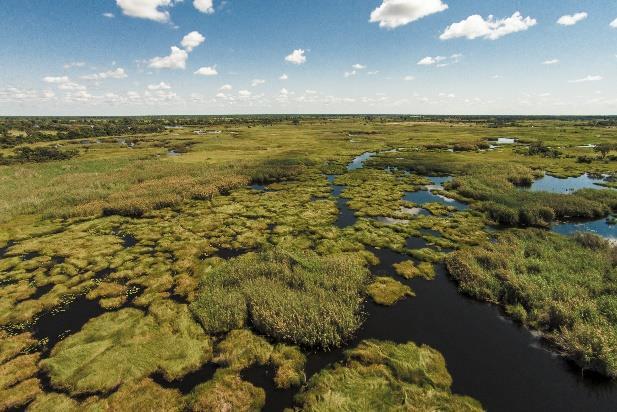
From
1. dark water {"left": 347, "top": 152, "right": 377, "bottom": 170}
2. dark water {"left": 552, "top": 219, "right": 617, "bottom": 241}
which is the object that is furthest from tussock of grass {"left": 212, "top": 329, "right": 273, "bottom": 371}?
dark water {"left": 347, "top": 152, "right": 377, "bottom": 170}

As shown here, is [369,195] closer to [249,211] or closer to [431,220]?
[431,220]

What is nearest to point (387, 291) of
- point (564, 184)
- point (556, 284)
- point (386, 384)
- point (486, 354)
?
point (486, 354)

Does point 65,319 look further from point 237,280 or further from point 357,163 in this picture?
point 357,163

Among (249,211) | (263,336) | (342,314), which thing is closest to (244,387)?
(263,336)

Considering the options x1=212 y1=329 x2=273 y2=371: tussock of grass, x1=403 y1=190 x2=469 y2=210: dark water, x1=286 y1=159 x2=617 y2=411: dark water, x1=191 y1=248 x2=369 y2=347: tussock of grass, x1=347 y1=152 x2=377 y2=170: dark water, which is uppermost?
x1=347 y1=152 x2=377 y2=170: dark water

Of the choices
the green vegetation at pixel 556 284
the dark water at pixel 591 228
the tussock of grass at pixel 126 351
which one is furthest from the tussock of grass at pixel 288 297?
the dark water at pixel 591 228

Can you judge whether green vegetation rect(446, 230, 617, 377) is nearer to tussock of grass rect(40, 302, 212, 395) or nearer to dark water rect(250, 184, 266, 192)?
tussock of grass rect(40, 302, 212, 395)
